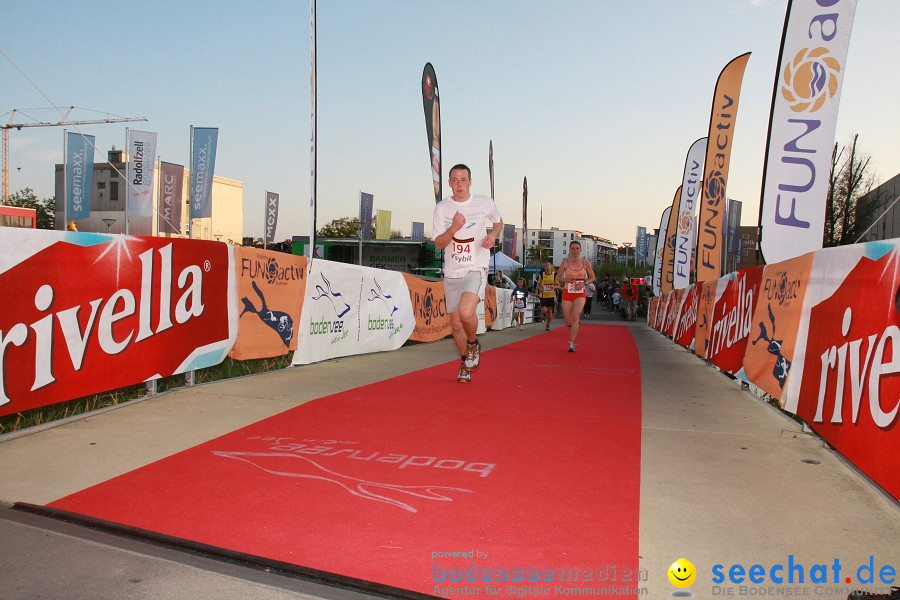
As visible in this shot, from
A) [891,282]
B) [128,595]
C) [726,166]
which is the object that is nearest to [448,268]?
[891,282]

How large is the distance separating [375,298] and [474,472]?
719 cm

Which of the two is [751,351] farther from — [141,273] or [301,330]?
[141,273]

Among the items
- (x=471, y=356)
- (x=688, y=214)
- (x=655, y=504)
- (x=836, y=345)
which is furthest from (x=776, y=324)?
(x=688, y=214)

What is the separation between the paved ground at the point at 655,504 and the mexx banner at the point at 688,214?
46.7 ft

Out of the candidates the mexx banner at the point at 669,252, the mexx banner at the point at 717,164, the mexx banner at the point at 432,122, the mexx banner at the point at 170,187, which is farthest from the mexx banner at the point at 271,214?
the mexx banner at the point at 717,164

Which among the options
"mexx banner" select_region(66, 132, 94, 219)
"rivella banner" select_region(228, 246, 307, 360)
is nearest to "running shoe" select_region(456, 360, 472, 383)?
"rivella banner" select_region(228, 246, 307, 360)

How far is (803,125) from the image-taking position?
781cm

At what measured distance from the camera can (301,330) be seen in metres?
8.34

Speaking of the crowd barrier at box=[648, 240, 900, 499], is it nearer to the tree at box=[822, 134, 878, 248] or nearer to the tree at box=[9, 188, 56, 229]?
the tree at box=[822, 134, 878, 248]

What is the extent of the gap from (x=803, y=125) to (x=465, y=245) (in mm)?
4353

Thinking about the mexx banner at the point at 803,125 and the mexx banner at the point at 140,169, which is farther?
the mexx banner at the point at 140,169

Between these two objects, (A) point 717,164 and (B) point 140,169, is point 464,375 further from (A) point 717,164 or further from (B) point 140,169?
(B) point 140,169

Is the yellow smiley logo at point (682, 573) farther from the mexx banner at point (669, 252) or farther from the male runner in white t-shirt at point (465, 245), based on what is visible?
the mexx banner at point (669, 252)

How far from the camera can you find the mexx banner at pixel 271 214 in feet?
109
